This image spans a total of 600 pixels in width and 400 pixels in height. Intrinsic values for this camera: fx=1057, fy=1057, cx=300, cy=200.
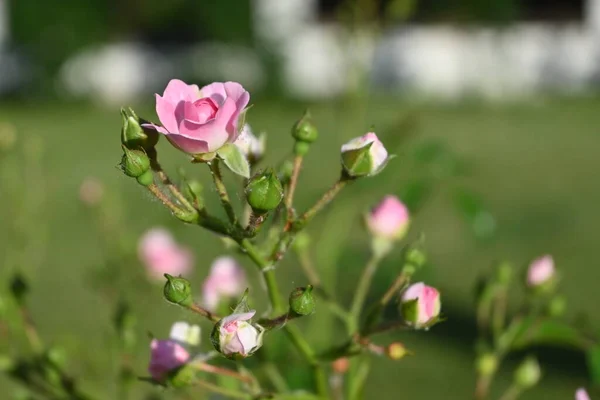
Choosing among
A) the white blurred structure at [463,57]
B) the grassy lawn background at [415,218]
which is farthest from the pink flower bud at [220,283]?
the white blurred structure at [463,57]

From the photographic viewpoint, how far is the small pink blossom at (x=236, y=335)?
0.44 m

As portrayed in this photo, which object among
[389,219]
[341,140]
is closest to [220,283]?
[389,219]

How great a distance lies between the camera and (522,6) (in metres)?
8.06

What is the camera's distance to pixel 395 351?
0.54 m

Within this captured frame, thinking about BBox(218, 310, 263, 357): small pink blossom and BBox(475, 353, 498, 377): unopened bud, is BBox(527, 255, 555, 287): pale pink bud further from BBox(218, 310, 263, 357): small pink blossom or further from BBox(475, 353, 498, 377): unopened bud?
BBox(218, 310, 263, 357): small pink blossom

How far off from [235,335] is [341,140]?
60 centimetres

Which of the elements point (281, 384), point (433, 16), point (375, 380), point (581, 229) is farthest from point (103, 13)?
point (281, 384)

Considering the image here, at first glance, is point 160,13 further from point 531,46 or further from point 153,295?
point 153,295

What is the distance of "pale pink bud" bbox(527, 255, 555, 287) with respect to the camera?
68 centimetres

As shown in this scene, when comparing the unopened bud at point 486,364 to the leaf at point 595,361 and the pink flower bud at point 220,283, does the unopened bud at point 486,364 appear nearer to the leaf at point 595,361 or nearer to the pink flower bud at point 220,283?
the leaf at point 595,361

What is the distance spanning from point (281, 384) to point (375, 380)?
1852mm

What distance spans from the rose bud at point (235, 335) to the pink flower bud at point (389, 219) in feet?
0.69

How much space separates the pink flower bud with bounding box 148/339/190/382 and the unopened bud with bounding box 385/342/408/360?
0.10 meters

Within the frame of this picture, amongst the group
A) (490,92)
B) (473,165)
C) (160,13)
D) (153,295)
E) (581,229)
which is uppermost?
(473,165)
